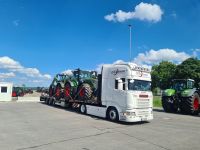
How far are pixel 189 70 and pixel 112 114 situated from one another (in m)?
56.0

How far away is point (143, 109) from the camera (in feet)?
53.7

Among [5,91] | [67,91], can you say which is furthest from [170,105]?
[5,91]

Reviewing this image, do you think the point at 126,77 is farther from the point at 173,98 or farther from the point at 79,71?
the point at 173,98

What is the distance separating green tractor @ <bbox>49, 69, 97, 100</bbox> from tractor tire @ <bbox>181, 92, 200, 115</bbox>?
7.92m

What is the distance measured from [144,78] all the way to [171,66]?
8198 centimetres

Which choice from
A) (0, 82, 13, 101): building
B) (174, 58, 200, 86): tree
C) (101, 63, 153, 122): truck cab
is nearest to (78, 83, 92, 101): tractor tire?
(101, 63, 153, 122): truck cab

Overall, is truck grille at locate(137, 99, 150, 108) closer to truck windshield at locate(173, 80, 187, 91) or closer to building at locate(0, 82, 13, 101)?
truck windshield at locate(173, 80, 187, 91)

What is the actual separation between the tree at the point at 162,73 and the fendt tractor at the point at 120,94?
237 feet

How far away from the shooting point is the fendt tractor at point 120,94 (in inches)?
627

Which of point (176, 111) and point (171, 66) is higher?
point (171, 66)

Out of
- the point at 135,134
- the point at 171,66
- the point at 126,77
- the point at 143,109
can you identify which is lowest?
the point at 135,134

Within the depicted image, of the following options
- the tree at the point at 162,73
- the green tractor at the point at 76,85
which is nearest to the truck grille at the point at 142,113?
the green tractor at the point at 76,85

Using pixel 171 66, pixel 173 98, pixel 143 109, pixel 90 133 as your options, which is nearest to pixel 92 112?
pixel 143 109

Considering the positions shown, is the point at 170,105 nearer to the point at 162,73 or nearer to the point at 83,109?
the point at 83,109
